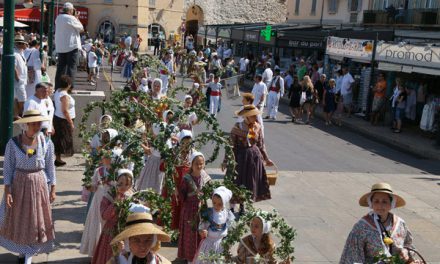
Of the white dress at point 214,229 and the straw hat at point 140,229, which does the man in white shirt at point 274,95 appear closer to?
the white dress at point 214,229

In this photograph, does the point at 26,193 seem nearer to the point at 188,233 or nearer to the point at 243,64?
the point at 188,233

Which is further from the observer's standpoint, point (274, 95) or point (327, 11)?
point (327, 11)

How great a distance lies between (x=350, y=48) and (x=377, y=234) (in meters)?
19.6

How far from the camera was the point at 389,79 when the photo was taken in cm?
2358

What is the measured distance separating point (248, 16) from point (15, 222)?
54399mm

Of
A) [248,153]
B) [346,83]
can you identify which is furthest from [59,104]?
[346,83]

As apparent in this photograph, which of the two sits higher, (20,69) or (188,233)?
(20,69)

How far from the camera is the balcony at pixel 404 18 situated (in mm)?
27703

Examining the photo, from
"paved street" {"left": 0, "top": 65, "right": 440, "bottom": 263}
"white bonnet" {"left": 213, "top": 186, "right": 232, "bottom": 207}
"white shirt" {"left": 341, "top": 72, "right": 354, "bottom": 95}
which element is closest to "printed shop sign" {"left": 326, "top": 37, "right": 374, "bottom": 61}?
"white shirt" {"left": 341, "top": 72, "right": 354, "bottom": 95}

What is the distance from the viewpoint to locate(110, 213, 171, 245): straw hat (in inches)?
174

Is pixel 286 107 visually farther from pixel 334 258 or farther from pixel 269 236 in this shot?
pixel 269 236

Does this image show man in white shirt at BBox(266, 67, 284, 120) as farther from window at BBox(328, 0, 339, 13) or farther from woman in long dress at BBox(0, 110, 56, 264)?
window at BBox(328, 0, 339, 13)

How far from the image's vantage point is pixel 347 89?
2408 centimetres

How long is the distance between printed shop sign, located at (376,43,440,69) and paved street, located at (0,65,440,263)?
9.67 feet
